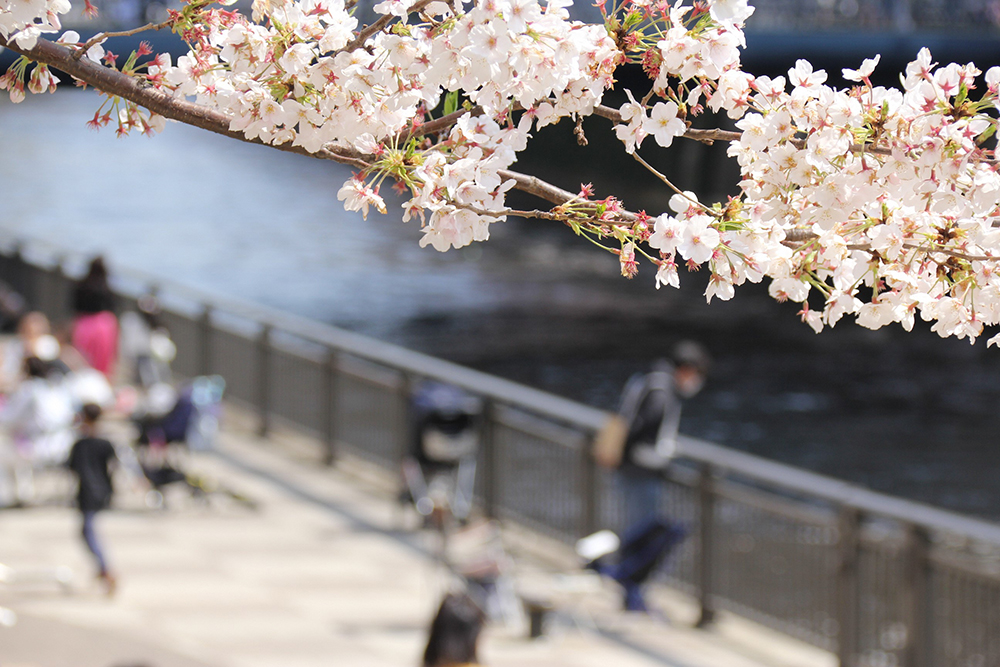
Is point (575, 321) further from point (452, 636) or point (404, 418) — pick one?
point (452, 636)

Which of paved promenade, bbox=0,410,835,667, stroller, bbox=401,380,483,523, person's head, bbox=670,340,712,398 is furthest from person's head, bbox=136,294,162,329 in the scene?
person's head, bbox=670,340,712,398

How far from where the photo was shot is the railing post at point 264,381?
13000 mm

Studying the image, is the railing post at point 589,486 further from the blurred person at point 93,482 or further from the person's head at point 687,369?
the blurred person at point 93,482

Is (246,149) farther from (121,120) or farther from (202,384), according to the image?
(121,120)

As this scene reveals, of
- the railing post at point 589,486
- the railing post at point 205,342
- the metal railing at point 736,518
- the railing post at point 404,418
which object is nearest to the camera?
the metal railing at point 736,518

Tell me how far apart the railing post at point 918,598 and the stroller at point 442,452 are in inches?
153

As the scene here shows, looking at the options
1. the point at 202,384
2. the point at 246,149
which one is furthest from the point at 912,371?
the point at 246,149

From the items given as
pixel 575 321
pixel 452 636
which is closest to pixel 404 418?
pixel 452 636

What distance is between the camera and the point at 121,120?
9.79ft

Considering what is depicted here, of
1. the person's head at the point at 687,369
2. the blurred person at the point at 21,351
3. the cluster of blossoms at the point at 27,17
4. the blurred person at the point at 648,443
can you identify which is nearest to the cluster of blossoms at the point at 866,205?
the cluster of blossoms at the point at 27,17

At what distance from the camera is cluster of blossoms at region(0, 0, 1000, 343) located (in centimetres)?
246

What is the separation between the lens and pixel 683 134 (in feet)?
8.98

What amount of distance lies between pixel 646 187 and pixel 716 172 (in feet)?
11.0

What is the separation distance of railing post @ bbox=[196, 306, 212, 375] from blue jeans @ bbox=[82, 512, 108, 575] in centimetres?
571
